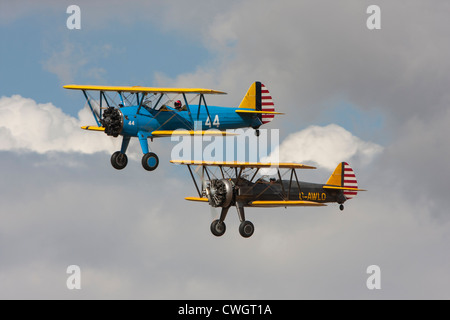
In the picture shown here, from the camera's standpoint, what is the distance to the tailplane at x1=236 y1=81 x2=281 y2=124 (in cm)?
4884

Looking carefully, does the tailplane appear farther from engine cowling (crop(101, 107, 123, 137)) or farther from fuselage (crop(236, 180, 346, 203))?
engine cowling (crop(101, 107, 123, 137))

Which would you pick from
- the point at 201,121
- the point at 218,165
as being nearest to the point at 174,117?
the point at 201,121

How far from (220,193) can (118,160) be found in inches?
222

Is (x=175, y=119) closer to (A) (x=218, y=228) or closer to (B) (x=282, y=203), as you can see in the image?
(A) (x=218, y=228)

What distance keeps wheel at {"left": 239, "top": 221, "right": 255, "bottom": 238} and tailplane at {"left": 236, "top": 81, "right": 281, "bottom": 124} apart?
28.5 feet

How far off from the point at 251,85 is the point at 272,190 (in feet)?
28.9

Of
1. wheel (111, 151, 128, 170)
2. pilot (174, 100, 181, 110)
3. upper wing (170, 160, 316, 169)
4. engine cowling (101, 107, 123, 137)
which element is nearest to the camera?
upper wing (170, 160, 316, 169)

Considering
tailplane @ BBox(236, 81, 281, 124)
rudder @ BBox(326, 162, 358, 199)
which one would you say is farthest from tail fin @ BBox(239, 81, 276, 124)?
rudder @ BBox(326, 162, 358, 199)

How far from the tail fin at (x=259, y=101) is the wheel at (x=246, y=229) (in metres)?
8.74

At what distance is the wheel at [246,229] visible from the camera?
41.2 metres

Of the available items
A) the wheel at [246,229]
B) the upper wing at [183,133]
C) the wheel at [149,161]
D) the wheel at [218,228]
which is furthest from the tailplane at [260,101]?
the wheel at [246,229]

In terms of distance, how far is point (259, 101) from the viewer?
162ft

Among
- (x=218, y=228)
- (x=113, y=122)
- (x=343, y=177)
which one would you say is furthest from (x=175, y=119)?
(x=343, y=177)

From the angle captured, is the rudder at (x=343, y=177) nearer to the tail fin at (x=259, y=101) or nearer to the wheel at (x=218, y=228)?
the tail fin at (x=259, y=101)
